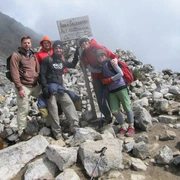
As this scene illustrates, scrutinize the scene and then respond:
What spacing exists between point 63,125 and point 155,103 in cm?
330

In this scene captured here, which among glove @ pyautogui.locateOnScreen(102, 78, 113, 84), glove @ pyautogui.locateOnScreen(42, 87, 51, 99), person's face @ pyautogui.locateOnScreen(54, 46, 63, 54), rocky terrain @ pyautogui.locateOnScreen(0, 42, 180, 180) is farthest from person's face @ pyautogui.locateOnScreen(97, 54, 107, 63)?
rocky terrain @ pyautogui.locateOnScreen(0, 42, 180, 180)

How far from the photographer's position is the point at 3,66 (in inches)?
936

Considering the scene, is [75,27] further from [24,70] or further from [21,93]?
[21,93]

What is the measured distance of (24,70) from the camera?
5793 millimetres

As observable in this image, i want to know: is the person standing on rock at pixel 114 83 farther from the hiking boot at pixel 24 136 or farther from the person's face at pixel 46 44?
the hiking boot at pixel 24 136

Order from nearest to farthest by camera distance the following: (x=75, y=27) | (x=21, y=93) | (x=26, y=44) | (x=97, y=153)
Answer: (x=97, y=153)
(x=21, y=93)
(x=26, y=44)
(x=75, y=27)

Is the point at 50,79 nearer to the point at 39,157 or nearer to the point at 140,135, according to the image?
the point at 39,157

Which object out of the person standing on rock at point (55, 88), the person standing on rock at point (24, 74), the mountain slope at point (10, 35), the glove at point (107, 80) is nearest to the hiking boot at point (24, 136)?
the person standing on rock at point (24, 74)

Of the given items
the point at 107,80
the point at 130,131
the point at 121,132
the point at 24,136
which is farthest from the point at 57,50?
the point at 130,131

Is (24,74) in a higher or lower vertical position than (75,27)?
lower

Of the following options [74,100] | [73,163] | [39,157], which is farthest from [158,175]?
[74,100]

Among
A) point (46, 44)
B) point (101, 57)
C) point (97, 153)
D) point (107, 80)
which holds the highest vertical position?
point (46, 44)

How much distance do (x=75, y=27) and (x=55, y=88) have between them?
2.16 m

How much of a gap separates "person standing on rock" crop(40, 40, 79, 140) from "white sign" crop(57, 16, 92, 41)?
1.07 m
